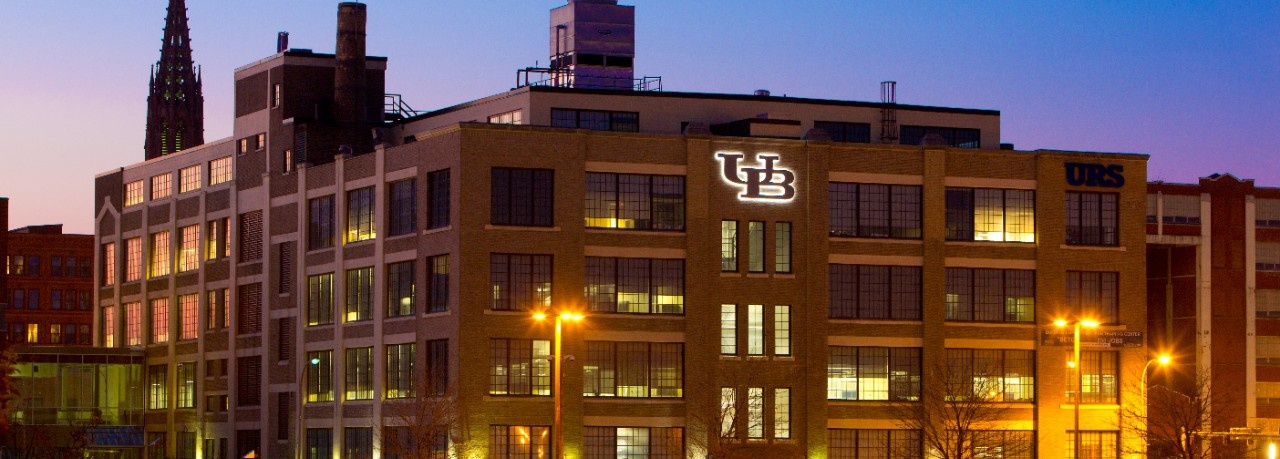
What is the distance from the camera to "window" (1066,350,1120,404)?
11481 centimetres

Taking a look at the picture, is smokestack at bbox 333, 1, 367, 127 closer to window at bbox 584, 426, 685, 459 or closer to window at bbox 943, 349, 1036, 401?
window at bbox 584, 426, 685, 459

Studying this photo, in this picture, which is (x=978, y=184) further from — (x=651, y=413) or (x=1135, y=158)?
(x=651, y=413)

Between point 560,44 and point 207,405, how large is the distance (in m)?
32.5

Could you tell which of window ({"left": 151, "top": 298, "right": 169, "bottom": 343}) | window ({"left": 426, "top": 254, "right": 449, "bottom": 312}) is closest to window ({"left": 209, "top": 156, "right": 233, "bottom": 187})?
window ({"left": 151, "top": 298, "right": 169, "bottom": 343})

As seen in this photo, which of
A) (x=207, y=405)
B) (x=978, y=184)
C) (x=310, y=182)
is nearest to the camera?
(x=978, y=184)

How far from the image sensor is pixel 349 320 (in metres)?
116

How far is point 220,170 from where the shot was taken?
136500mm

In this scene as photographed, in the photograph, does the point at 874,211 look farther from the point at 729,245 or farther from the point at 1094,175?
the point at 1094,175

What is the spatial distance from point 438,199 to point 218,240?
3058cm

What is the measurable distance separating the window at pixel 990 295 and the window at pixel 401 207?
26482mm

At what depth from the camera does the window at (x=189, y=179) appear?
13938cm

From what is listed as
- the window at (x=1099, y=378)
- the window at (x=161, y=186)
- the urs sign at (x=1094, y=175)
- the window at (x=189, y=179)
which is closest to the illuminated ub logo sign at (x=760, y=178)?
the urs sign at (x=1094, y=175)

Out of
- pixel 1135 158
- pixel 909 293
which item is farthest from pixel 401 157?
pixel 1135 158

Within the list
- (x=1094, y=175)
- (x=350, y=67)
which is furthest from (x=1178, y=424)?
(x=350, y=67)
